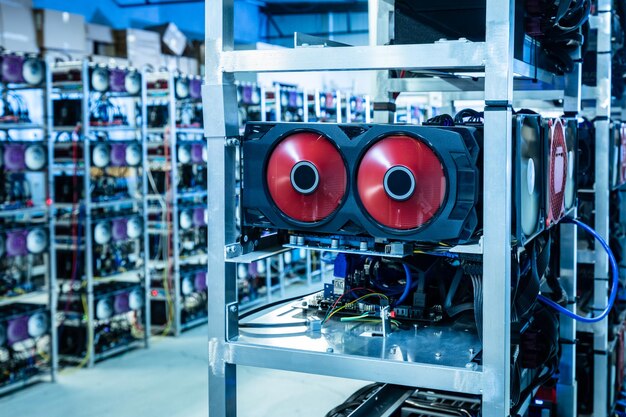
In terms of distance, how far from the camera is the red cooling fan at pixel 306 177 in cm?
188

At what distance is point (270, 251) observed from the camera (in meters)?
2.09

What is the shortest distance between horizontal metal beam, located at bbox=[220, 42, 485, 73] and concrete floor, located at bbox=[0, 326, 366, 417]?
143 inches

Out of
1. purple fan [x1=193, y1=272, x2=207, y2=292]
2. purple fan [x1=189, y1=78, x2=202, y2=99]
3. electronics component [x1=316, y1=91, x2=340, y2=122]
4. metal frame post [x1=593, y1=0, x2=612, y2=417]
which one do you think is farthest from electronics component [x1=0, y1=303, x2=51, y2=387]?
electronics component [x1=316, y1=91, x2=340, y2=122]

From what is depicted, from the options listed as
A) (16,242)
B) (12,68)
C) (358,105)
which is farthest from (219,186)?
(358,105)

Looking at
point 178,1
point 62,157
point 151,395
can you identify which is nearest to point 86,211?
point 62,157

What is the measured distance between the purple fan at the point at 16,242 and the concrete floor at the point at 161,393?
1.03 m

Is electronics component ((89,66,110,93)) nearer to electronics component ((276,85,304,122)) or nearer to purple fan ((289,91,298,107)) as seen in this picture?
electronics component ((276,85,304,122))

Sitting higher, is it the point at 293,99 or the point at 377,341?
the point at 293,99

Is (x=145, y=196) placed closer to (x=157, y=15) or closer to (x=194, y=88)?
(x=194, y=88)

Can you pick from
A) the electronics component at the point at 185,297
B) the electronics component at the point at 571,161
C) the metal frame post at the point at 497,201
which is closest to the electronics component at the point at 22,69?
the electronics component at the point at 185,297

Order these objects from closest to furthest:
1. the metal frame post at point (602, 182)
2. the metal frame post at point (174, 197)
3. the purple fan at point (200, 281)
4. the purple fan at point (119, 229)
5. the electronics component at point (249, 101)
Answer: the metal frame post at point (602, 182) < the purple fan at point (119, 229) < the metal frame post at point (174, 197) < the purple fan at point (200, 281) < the electronics component at point (249, 101)

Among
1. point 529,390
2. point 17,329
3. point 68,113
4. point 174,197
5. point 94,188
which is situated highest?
point 68,113

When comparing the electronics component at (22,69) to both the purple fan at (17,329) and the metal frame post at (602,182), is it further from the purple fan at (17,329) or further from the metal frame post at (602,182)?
the metal frame post at (602,182)

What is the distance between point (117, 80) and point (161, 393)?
8.95 feet
